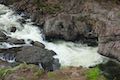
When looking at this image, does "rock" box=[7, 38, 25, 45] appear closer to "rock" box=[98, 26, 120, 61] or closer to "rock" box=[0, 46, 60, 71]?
"rock" box=[0, 46, 60, 71]

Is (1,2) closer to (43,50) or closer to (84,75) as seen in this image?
(43,50)

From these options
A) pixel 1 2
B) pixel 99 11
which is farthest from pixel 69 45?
pixel 1 2

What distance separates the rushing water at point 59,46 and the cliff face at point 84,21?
463 millimetres

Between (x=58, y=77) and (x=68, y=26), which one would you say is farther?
(x=68, y=26)

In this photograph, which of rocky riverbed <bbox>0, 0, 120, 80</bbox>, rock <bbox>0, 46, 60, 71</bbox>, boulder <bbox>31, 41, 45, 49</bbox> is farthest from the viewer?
boulder <bbox>31, 41, 45, 49</bbox>

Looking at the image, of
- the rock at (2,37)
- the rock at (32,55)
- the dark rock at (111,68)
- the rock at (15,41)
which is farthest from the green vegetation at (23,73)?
the rock at (2,37)

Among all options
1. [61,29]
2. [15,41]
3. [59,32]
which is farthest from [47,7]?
[15,41]

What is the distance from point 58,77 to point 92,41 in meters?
7.97

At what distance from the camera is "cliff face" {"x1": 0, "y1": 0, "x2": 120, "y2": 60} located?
14497 mm

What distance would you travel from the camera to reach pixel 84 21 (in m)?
16.2

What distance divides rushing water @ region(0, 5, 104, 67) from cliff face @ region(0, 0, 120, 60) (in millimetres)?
463

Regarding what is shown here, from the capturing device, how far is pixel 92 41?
15.7 m

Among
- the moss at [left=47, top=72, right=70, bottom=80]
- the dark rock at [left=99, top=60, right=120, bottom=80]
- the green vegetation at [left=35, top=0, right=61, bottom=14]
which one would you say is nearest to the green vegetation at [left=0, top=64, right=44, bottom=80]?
the moss at [left=47, top=72, right=70, bottom=80]

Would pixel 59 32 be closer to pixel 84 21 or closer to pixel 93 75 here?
pixel 84 21
